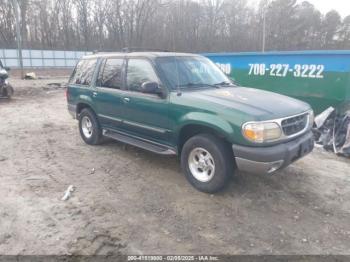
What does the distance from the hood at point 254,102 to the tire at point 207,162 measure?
504 mm

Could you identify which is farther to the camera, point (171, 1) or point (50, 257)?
point (171, 1)

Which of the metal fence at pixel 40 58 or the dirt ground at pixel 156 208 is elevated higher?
the metal fence at pixel 40 58

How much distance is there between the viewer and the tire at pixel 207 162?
3969 mm

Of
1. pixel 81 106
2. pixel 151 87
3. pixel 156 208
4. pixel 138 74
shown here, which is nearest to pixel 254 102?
pixel 151 87

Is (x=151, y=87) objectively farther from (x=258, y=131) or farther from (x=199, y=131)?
(x=258, y=131)

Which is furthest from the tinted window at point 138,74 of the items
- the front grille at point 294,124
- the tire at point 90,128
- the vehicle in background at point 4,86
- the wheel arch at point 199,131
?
the vehicle in background at point 4,86

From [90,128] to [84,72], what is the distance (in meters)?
1.14

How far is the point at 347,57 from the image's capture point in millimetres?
6930

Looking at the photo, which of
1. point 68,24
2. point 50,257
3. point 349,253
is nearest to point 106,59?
point 50,257

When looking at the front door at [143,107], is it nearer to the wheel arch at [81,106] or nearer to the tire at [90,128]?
the tire at [90,128]

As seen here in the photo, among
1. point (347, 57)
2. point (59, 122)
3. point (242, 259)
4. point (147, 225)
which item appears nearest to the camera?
point (242, 259)

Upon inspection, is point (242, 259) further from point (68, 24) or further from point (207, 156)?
point (68, 24)

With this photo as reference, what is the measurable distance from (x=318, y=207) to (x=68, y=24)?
45.5 m

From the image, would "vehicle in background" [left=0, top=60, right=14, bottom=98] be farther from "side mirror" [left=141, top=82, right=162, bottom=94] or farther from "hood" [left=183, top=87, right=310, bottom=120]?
"hood" [left=183, top=87, right=310, bottom=120]
